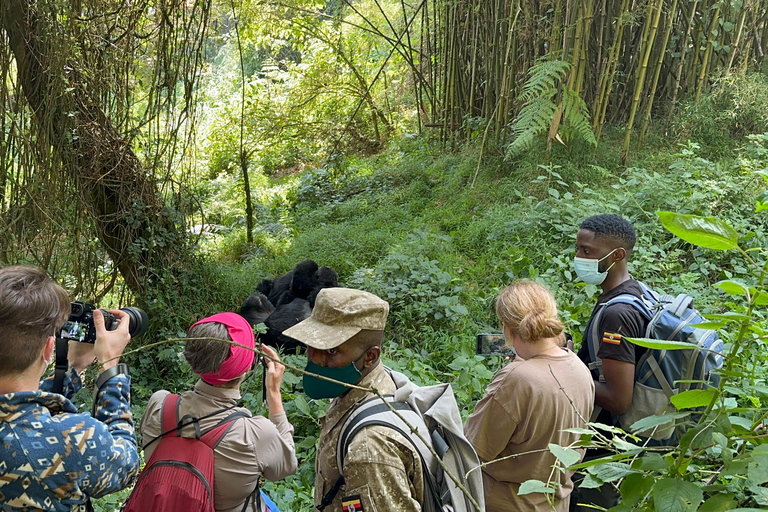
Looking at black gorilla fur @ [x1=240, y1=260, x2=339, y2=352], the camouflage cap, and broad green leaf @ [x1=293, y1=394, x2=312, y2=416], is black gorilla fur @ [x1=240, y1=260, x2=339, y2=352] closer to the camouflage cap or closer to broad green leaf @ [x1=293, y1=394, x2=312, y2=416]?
broad green leaf @ [x1=293, y1=394, x2=312, y2=416]

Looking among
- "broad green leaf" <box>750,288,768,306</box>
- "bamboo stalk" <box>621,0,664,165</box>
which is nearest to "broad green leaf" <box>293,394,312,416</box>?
"broad green leaf" <box>750,288,768,306</box>

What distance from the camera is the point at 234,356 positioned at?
2.04m

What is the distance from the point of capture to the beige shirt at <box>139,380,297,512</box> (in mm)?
1935

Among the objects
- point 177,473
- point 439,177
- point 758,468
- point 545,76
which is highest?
point 545,76

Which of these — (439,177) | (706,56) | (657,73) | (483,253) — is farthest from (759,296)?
(439,177)

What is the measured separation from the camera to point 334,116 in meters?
10.9

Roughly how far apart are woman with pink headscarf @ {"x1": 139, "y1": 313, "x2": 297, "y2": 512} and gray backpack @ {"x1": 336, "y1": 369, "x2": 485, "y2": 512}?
1.44ft

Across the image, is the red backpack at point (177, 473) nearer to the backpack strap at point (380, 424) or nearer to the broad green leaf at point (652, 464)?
the backpack strap at point (380, 424)

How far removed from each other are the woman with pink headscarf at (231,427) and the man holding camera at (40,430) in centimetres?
36

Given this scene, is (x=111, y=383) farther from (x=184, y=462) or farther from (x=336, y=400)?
(x=336, y=400)

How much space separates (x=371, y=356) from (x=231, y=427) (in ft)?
1.71

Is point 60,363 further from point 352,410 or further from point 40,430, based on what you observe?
point 352,410

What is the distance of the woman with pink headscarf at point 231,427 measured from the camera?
194 centimetres

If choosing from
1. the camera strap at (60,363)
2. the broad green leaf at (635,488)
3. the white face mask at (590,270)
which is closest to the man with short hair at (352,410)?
the camera strap at (60,363)
